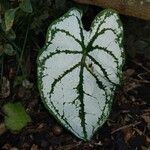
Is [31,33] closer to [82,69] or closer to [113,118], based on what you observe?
[82,69]

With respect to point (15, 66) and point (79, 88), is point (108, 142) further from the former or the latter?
point (15, 66)

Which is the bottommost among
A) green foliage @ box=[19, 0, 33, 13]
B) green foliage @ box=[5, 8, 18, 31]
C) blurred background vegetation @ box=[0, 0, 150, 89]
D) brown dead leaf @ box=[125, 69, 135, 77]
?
brown dead leaf @ box=[125, 69, 135, 77]

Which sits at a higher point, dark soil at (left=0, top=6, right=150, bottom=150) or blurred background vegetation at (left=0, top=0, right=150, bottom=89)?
blurred background vegetation at (left=0, top=0, right=150, bottom=89)

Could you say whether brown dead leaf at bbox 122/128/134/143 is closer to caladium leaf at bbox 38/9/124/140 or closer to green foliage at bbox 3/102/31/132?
caladium leaf at bbox 38/9/124/140

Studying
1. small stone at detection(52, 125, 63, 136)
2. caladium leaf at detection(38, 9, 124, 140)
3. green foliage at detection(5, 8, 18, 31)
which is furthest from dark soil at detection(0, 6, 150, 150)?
green foliage at detection(5, 8, 18, 31)

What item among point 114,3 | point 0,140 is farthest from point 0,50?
point 114,3

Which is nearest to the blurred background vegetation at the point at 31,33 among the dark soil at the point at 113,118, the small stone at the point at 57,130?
the dark soil at the point at 113,118
